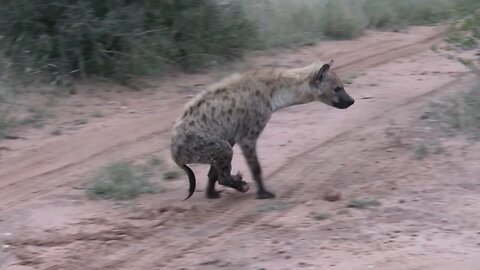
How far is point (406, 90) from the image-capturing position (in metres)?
13.4

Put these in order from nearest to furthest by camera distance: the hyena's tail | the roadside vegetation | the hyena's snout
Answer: the hyena's tail < the hyena's snout < the roadside vegetation

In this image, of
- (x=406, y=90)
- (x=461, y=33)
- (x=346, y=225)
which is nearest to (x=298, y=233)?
(x=346, y=225)

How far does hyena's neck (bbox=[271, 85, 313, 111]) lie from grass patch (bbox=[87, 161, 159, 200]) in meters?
1.44

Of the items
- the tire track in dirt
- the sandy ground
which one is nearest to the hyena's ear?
the sandy ground

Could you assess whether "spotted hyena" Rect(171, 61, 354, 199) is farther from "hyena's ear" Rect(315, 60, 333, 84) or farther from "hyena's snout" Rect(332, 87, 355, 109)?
"hyena's snout" Rect(332, 87, 355, 109)

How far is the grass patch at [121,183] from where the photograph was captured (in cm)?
869

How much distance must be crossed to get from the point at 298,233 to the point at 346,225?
407 mm

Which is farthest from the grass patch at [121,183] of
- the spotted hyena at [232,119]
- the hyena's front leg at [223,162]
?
the hyena's front leg at [223,162]

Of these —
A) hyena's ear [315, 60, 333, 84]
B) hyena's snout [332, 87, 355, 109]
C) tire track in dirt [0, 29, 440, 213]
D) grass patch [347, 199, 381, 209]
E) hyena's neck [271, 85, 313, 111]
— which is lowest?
tire track in dirt [0, 29, 440, 213]

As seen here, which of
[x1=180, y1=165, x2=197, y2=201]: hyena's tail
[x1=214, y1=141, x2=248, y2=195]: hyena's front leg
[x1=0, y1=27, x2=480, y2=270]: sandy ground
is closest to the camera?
[x1=0, y1=27, x2=480, y2=270]: sandy ground

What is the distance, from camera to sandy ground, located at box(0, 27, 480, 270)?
6.93 metres

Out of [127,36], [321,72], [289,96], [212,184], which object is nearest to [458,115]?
[321,72]

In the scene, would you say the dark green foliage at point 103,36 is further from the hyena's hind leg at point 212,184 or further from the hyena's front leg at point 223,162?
the hyena's front leg at point 223,162

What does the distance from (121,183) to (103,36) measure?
543cm
